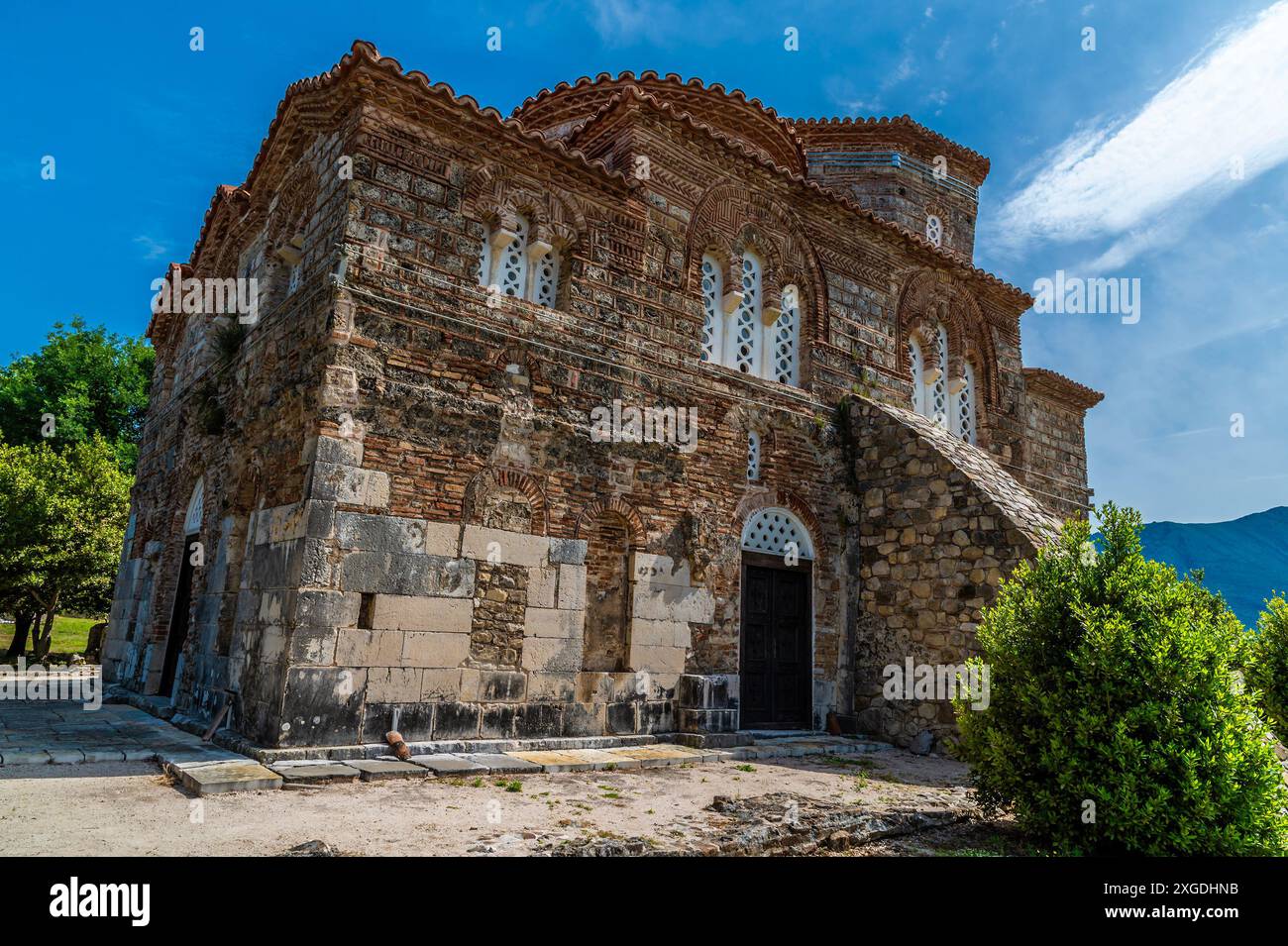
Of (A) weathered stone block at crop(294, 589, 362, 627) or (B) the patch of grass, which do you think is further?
(B) the patch of grass

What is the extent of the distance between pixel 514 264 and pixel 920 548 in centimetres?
606

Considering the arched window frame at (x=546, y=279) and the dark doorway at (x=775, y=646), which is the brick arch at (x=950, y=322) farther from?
the arched window frame at (x=546, y=279)

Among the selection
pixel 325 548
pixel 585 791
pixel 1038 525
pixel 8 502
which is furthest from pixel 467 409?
pixel 8 502

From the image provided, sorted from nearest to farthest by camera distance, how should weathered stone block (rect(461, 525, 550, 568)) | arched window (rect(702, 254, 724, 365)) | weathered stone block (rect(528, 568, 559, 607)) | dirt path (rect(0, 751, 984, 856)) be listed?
dirt path (rect(0, 751, 984, 856)) → weathered stone block (rect(461, 525, 550, 568)) → weathered stone block (rect(528, 568, 559, 607)) → arched window (rect(702, 254, 724, 365))

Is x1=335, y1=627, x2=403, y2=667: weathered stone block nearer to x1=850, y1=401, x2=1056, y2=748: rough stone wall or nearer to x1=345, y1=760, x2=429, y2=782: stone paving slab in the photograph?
x1=345, y1=760, x2=429, y2=782: stone paving slab

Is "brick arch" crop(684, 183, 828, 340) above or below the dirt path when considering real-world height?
above

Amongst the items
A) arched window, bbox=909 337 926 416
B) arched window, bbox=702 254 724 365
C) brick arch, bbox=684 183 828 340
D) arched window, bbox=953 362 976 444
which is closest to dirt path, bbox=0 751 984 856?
arched window, bbox=702 254 724 365

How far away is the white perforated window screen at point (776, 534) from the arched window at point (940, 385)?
12.6 feet

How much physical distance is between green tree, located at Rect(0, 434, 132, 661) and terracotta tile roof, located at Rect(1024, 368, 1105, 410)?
66.5ft

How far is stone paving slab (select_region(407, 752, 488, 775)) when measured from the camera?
20.5 feet

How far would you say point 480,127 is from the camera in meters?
8.20

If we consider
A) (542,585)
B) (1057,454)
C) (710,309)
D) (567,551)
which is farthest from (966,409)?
(542,585)

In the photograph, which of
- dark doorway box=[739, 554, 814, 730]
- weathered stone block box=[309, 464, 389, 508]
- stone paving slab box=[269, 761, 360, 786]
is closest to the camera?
stone paving slab box=[269, 761, 360, 786]
